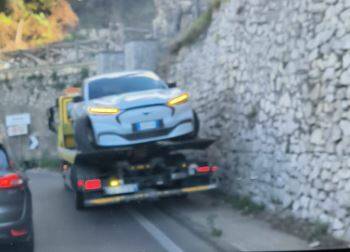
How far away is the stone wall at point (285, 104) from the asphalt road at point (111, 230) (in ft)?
5.15

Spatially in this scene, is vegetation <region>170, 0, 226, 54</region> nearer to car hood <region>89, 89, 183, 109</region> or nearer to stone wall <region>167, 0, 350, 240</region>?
stone wall <region>167, 0, 350, 240</region>

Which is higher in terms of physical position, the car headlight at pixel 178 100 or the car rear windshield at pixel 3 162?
the car headlight at pixel 178 100

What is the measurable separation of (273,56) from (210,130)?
402 cm

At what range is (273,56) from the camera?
10453 millimetres

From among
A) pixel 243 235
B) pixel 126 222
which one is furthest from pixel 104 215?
pixel 243 235

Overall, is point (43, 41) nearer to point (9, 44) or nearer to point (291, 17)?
point (9, 44)

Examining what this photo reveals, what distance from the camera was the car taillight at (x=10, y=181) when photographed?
7932 millimetres

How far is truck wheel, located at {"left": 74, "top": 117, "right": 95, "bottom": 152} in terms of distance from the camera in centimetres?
1168

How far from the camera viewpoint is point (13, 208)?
26.1ft

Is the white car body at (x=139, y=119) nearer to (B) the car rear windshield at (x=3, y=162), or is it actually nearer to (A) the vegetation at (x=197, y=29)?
(B) the car rear windshield at (x=3, y=162)

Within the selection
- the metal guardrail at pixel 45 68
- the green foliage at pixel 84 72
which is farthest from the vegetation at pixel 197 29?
the metal guardrail at pixel 45 68

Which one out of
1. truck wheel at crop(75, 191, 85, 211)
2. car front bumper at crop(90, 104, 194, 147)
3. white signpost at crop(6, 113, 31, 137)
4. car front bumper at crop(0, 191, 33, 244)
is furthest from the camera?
white signpost at crop(6, 113, 31, 137)

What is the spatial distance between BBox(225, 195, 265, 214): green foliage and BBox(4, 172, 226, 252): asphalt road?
3.75ft

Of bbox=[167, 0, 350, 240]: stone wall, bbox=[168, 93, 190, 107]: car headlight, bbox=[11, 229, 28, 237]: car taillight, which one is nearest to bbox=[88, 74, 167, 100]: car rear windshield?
bbox=[168, 93, 190, 107]: car headlight
